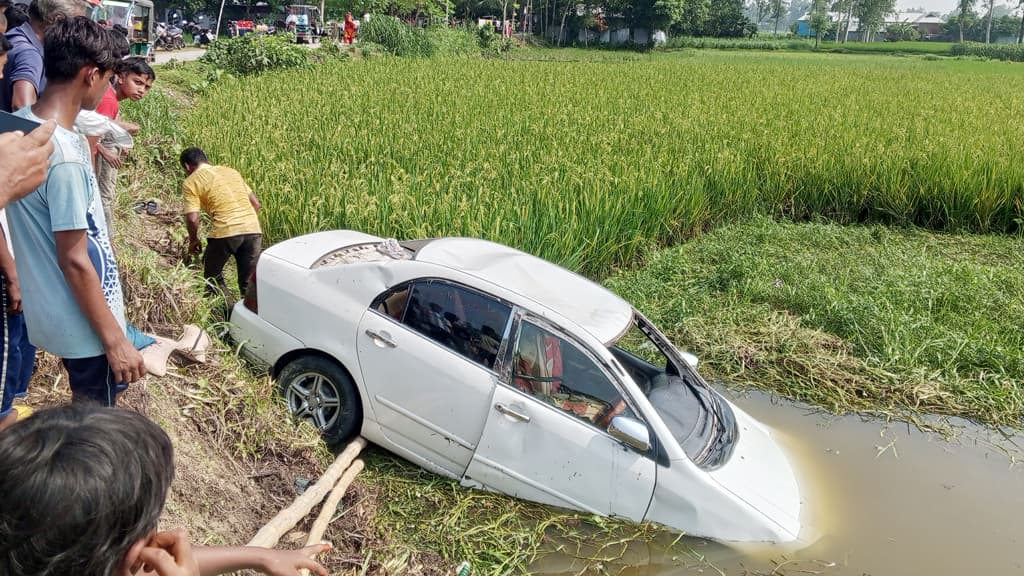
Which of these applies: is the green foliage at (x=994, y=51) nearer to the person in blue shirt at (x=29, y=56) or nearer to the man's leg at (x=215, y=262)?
the man's leg at (x=215, y=262)

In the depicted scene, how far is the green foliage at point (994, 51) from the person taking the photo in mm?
59066

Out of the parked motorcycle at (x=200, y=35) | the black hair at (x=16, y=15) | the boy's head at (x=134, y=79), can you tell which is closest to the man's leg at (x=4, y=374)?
the boy's head at (x=134, y=79)

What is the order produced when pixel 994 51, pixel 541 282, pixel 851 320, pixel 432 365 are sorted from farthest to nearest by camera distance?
pixel 994 51, pixel 851 320, pixel 541 282, pixel 432 365

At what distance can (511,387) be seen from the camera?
4.24 meters

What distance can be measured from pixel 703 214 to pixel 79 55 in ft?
28.1

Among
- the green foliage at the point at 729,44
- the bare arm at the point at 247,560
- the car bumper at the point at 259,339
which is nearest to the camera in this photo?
the bare arm at the point at 247,560

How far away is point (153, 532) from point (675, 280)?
7.07 m

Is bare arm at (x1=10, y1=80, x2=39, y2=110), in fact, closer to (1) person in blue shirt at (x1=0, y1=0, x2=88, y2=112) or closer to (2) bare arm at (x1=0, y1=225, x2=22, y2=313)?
(1) person in blue shirt at (x1=0, y1=0, x2=88, y2=112)

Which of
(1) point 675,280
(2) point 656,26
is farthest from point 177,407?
(2) point 656,26

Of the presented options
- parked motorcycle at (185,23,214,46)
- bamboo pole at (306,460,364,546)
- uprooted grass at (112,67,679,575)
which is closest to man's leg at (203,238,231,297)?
uprooted grass at (112,67,679,575)

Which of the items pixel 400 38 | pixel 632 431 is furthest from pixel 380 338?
pixel 400 38

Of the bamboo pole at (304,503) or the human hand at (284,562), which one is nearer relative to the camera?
the human hand at (284,562)

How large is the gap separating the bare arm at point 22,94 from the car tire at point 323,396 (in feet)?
6.83

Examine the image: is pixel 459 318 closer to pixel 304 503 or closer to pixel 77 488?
pixel 304 503
